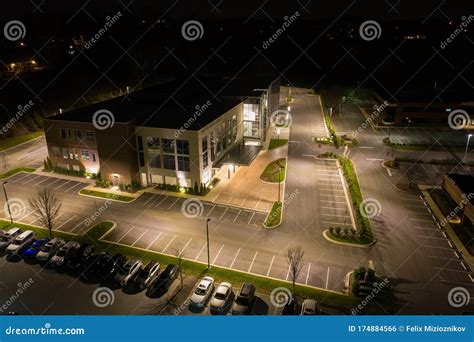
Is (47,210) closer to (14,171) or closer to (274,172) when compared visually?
(14,171)

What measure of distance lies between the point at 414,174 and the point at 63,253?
1496 inches

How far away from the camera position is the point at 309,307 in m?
20.6

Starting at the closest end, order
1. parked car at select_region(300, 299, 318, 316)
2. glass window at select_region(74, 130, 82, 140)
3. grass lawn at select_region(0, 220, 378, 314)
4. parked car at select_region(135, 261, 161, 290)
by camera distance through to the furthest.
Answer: parked car at select_region(300, 299, 318, 316), grass lawn at select_region(0, 220, 378, 314), parked car at select_region(135, 261, 161, 290), glass window at select_region(74, 130, 82, 140)

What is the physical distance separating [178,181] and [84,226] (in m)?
10.7

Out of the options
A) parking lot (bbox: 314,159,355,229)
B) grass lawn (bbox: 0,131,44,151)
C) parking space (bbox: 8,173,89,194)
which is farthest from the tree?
grass lawn (bbox: 0,131,44,151)

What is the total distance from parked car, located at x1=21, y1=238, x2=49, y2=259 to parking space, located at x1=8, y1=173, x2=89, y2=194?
1053 cm

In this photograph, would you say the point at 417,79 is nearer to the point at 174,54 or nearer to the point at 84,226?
the point at 174,54

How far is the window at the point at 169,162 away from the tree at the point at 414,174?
26.0m

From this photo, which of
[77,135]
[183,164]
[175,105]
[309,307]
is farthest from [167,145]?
[309,307]

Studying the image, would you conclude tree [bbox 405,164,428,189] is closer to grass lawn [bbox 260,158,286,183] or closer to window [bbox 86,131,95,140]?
grass lawn [bbox 260,158,286,183]

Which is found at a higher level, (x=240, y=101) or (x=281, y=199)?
(x=240, y=101)

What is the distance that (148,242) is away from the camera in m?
28.3

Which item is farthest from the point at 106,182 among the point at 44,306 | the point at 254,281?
the point at 254,281

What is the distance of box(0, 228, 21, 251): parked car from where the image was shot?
1067 inches
